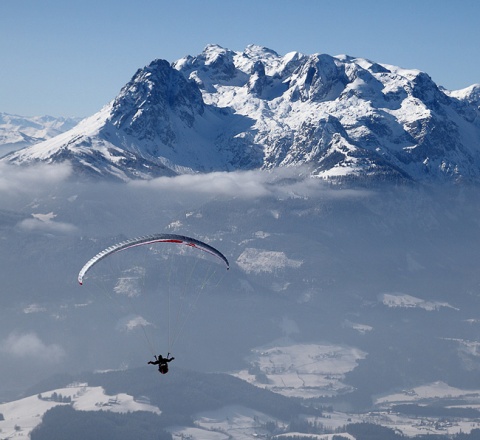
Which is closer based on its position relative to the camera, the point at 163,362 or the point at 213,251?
the point at 163,362

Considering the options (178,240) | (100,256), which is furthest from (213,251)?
(100,256)

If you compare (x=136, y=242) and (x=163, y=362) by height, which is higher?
(x=136, y=242)

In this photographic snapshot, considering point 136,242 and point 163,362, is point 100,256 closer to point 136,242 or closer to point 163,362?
point 136,242

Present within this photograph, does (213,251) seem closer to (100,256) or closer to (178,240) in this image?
(178,240)

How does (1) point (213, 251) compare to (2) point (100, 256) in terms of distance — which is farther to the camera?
(1) point (213, 251)

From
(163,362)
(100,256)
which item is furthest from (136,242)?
(163,362)

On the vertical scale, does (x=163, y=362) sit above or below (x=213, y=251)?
below

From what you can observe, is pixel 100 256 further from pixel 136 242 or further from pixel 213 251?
pixel 213 251
